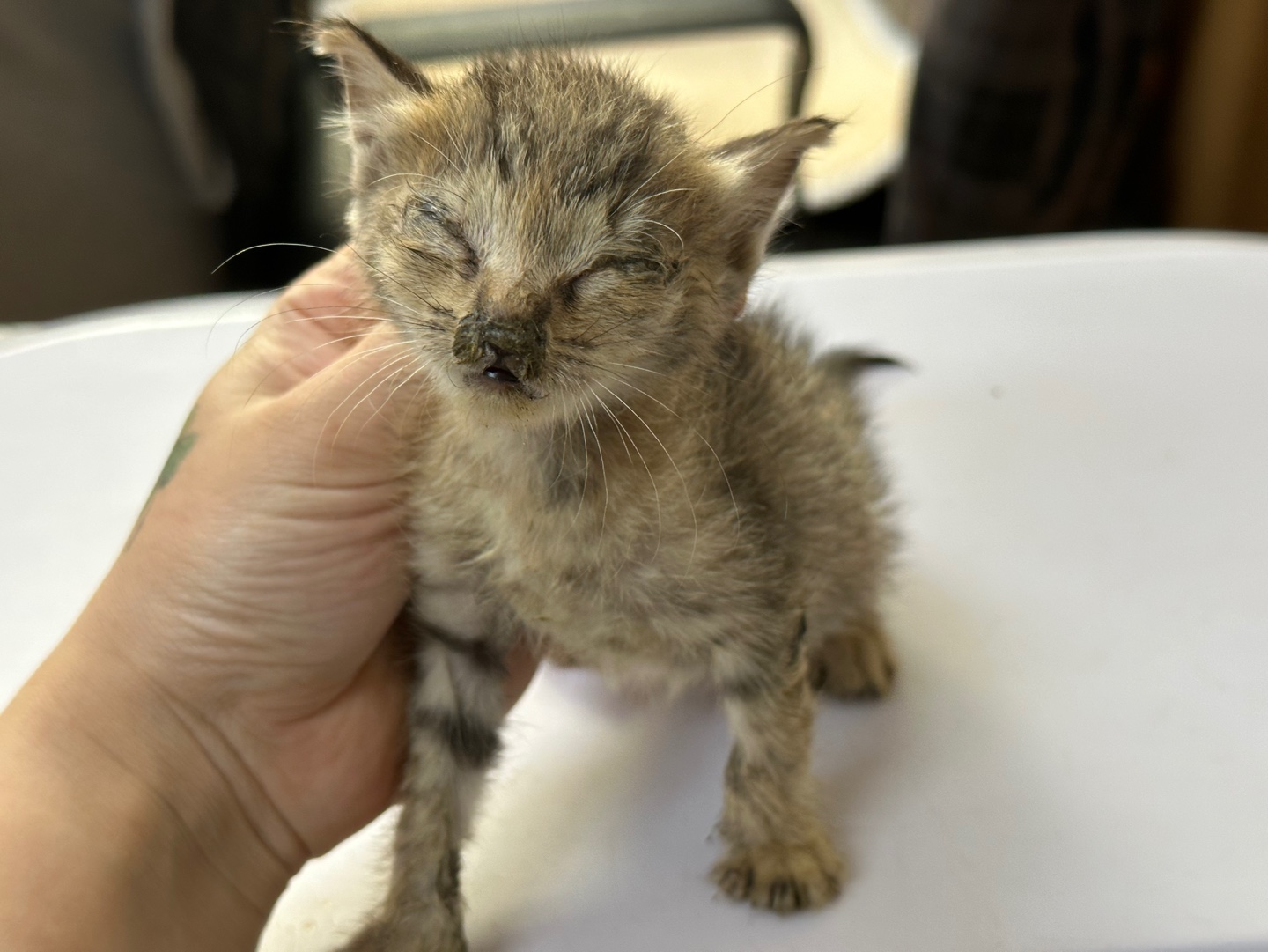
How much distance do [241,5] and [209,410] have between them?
166 centimetres

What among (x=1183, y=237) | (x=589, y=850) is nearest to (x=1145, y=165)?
(x=1183, y=237)

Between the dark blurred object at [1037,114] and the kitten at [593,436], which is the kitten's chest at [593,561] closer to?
the kitten at [593,436]

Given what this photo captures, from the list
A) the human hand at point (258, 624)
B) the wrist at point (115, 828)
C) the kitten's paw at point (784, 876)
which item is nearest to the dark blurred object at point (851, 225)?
the human hand at point (258, 624)

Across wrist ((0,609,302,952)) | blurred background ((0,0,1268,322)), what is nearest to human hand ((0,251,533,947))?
wrist ((0,609,302,952))

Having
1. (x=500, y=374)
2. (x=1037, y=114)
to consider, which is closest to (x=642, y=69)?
(x=1037, y=114)

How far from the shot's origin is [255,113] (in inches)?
98.7

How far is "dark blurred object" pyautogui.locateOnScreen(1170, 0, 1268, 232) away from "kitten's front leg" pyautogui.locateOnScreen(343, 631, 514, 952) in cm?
220

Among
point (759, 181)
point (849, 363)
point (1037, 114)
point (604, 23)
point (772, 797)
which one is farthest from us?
point (1037, 114)

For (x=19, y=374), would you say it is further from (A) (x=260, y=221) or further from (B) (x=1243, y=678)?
(B) (x=1243, y=678)

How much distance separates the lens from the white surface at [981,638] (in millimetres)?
994

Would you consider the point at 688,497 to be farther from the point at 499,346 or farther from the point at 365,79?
the point at 365,79

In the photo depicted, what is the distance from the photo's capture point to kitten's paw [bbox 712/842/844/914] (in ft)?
3.26

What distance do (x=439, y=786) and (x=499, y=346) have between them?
1.69ft

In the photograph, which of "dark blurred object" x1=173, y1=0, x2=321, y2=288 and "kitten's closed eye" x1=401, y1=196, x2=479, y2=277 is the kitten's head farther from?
"dark blurred object" x1=173, y1=0, x2=321, y2=288
